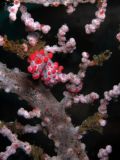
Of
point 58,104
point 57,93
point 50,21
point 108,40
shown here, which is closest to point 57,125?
point 58,104

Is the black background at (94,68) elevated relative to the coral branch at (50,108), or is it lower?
elevated

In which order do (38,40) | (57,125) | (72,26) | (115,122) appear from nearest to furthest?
(38,40)
(57,125)
(115,122)
(72,26)

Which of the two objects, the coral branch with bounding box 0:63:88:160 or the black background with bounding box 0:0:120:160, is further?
the black background with bounding box 0:0:120:160

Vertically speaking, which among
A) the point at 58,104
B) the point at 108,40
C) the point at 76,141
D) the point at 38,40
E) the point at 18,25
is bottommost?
the point at 76,141

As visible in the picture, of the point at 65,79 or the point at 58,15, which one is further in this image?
the point at 58,15

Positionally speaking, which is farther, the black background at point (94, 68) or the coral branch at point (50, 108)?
the black background at point (94, 68)

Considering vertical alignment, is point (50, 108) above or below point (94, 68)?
below

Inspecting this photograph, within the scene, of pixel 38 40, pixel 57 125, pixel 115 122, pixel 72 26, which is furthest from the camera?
pixel 72 26

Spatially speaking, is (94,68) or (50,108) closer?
(50,108)

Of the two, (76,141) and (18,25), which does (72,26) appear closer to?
(18,25)

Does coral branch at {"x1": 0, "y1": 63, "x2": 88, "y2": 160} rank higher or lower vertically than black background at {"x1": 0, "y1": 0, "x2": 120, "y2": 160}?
lower

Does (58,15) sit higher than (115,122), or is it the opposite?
(58,15)
